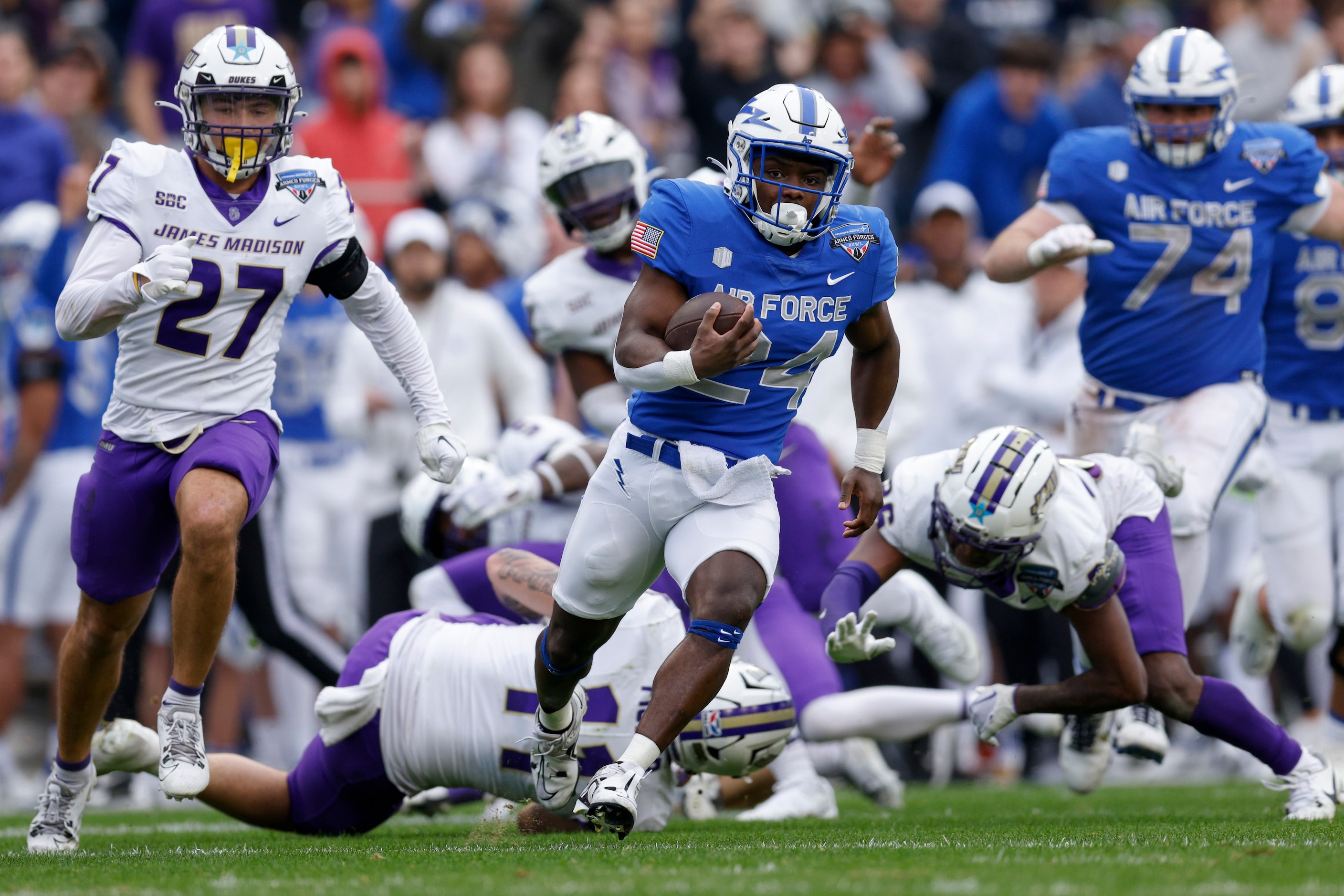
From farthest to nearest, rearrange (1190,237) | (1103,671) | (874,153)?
(874,153)
(1190,237)
(1103,671)

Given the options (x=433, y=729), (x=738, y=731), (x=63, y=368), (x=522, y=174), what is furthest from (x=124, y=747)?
(x=522, y=174)

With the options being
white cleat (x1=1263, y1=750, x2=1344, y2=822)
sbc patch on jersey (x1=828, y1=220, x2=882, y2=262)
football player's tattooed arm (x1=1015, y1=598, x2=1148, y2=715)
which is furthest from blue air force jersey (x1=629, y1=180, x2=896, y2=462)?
white cleat (x1=1263, y1=750, x2=1344, y2=822)

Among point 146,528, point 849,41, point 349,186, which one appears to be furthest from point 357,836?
point 849,41

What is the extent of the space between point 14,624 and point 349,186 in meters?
3.15

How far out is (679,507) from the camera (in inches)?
190

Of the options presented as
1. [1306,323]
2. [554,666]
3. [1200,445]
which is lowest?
[554,666]

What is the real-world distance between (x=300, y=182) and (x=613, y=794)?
2070 millimetres

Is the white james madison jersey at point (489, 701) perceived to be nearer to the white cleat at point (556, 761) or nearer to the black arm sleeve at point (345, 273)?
the white cleat at point (556, 761)

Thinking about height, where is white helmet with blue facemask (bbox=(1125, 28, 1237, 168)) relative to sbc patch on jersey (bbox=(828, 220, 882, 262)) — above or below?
above

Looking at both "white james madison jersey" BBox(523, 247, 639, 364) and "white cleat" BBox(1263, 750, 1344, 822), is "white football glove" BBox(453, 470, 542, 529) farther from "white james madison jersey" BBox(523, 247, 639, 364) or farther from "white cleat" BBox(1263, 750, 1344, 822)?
"white cleat" BBox(1263, 750, 1344, 822)

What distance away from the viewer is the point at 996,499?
5.25 meters

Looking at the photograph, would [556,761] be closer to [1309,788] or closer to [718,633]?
[718,633]

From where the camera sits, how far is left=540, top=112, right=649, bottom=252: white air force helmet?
694 cm

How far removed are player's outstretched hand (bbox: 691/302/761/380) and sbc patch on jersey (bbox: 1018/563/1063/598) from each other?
1372mm
